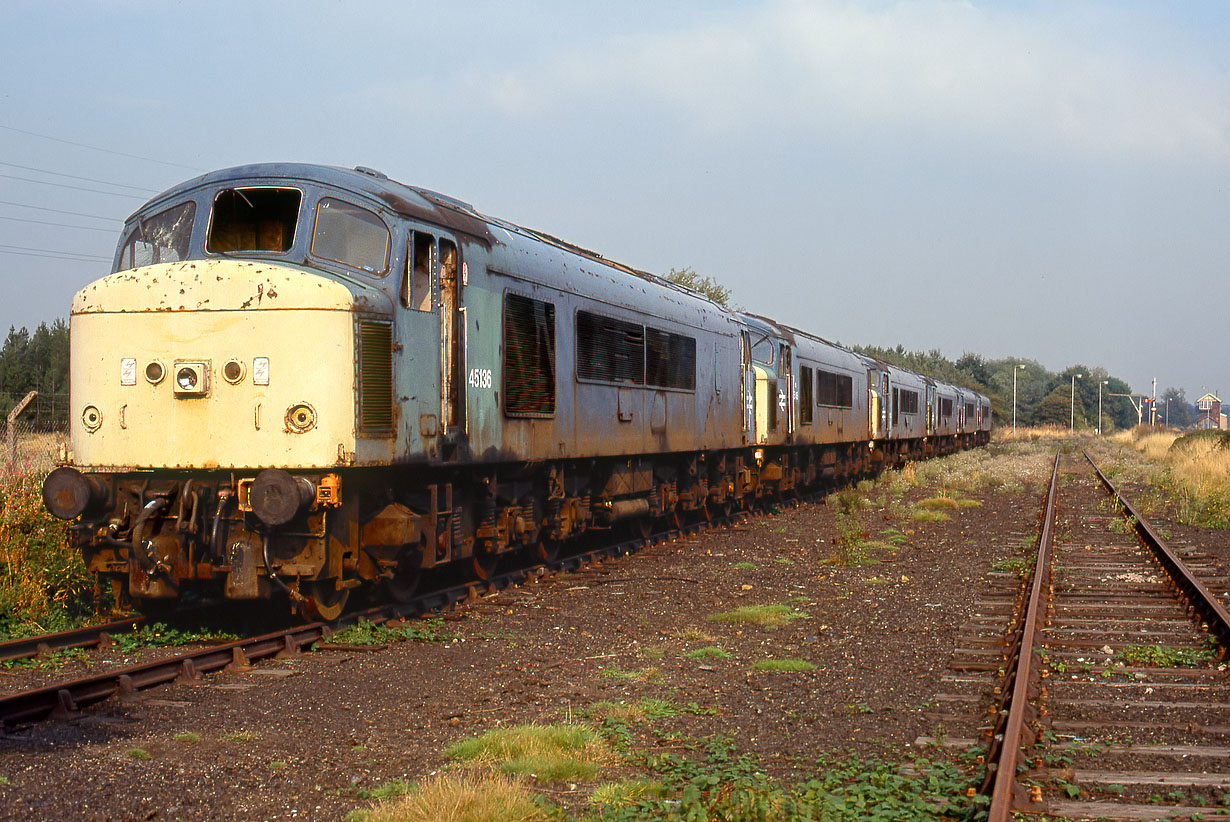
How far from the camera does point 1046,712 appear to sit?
263 inches

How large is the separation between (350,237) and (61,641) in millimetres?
3614

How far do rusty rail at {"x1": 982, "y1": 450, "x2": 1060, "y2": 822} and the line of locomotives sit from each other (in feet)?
14.8

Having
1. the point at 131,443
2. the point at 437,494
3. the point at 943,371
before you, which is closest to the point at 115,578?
the point at 131,443

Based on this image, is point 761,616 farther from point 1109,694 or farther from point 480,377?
point 1109,694

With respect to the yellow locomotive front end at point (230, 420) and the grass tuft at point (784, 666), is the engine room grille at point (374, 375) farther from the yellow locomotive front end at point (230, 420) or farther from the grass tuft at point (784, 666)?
the grass tuft at point (784, 666)

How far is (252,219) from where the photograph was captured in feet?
31.5

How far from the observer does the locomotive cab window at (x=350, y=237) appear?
9.26 m

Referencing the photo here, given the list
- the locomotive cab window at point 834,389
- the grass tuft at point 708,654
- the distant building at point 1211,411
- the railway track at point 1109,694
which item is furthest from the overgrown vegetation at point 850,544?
the distant building at point 1211,411

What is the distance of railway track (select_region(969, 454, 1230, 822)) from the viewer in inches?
201

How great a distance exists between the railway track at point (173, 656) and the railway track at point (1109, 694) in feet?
14.7

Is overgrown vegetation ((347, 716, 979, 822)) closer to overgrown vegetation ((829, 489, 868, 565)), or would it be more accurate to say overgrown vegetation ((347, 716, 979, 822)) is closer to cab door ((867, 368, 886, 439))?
overgrown vegetation ((829, 489, 868, 565))

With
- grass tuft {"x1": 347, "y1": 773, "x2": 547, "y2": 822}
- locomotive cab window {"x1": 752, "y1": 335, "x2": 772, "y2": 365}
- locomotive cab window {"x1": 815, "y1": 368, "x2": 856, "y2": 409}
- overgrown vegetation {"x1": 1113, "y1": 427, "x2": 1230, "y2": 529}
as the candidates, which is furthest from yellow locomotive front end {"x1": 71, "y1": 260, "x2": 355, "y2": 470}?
locomotive cab window {"x1": 815, "y1": 368, "x2": 856, "y2": 409}

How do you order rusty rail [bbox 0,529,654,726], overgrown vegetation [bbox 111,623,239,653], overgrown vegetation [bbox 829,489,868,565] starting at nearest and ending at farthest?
rusty rail [bbox 0,529,654,726]
overgrown vegetation [bbox 111,623,239,653]
overgrown vegetation [bbox 829,489,868,565]

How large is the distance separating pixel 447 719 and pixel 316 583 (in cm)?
287
